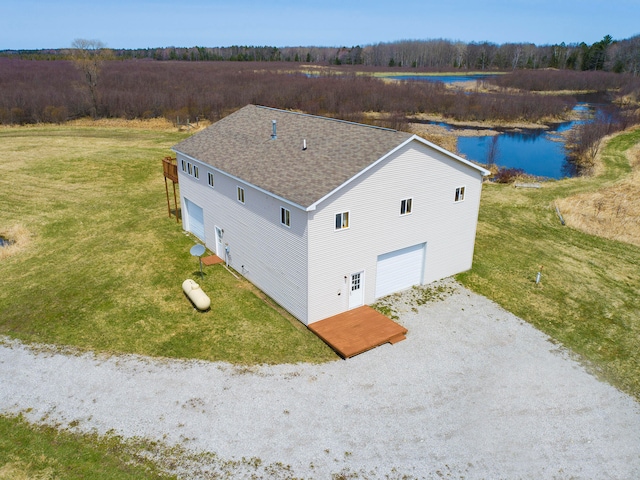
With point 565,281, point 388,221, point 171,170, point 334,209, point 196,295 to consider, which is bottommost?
point 565,281

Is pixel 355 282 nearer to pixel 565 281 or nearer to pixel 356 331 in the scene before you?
pixel 356 331

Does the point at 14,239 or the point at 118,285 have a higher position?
the point at 118,285

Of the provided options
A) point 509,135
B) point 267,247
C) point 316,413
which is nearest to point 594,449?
point 316,413

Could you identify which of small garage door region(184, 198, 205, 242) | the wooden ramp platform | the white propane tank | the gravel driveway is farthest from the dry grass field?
the white propane tank

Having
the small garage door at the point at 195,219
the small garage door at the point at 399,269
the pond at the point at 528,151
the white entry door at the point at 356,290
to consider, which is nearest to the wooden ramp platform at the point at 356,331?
the white entry door at the point at 356,290

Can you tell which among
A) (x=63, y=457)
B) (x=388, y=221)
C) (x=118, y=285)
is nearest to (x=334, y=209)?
(x=388, y=221)

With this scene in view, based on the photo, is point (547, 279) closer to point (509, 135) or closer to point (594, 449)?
point (594, 449)
